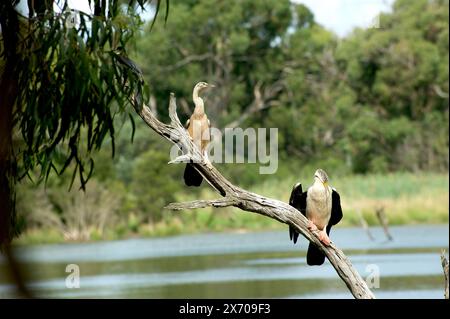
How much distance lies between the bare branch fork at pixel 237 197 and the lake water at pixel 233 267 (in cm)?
459

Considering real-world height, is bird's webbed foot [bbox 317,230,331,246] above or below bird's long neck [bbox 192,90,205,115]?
below

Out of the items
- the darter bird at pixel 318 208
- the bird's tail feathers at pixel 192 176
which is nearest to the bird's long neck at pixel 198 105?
the bird's tail feathers at pixel 192 176

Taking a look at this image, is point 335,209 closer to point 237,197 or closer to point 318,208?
point 318,208

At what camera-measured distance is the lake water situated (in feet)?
44.0

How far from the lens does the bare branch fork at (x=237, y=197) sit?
20.7ft

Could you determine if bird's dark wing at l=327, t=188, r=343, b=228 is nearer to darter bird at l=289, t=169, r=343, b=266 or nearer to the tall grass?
darter bird at l=289, t=169, r=343, b=266

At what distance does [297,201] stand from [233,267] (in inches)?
371

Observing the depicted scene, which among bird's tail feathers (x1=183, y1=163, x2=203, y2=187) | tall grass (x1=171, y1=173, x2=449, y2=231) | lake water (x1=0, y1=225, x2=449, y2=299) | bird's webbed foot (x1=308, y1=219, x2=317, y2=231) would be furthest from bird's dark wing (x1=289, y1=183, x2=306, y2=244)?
tall grass (x1=171, y1=173, x2=449, y2=231)

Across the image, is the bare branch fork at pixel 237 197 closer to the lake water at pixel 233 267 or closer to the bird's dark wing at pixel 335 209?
the bird's dark wing at pixel 335 209

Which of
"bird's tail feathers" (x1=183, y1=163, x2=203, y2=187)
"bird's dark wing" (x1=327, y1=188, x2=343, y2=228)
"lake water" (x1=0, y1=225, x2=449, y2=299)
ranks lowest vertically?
"lake water" (x1=0, y1=225, x2=449, y2=299)

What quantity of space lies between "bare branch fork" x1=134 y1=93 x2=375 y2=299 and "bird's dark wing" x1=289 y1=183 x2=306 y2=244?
206 millimetres

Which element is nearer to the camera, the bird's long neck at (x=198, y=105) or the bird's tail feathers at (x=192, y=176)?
the bird's tail feathers at (x=192, y=176)

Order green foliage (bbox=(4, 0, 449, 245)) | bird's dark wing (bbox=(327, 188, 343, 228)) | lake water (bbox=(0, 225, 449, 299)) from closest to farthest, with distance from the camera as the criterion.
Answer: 1. bird's dark wing (bbox=(327, 188, 343, 228))
2. lake water (bbox=(0, 225, 449, 299))
3. green foliage (bbox=(4, 0, 449, 245))

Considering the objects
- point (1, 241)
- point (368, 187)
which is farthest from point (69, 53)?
point (368, 187)
